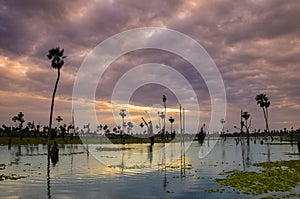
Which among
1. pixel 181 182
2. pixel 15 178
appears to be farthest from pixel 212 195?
pixel 15 178

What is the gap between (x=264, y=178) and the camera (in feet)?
93.7

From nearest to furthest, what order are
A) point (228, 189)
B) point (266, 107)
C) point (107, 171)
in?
point (228, 189)
point (107, 171)
point (266, 107)

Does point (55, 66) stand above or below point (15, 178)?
above

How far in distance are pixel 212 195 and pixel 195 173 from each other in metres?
12.2

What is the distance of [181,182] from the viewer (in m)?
28.2

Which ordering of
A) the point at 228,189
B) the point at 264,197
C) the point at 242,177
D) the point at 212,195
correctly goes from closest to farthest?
the point at 264,197 < the point at 212,195 < the point at 228,189 < the point at 242,177

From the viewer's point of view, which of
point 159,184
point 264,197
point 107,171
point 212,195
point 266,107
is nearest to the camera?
point 264,197

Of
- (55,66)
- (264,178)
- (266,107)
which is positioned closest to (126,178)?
(264,178)

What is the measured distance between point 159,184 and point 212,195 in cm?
650

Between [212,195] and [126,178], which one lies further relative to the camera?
[126,178]

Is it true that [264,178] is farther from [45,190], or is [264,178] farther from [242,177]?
[45,190]

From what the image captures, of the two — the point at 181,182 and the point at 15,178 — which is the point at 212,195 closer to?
the point at 181,182

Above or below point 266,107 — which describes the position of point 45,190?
below

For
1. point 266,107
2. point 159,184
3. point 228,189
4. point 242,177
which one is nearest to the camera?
point 228,189
